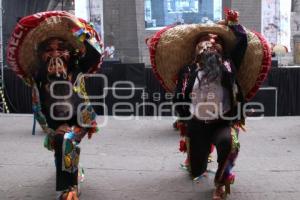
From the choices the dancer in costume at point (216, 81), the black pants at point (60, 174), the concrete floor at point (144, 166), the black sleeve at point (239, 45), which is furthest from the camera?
the concrete floor at point (144, 166)

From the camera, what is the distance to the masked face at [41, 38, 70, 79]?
14.5 feet

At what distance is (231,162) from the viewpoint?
177 inches

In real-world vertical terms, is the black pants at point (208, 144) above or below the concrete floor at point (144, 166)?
above

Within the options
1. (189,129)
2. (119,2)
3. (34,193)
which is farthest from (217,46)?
(119,2)

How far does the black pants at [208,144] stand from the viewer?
4414mm

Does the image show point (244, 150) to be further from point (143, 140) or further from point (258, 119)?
point (258, 119)

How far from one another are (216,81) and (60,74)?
4.61 ft

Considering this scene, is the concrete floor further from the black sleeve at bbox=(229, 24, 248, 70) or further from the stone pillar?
the stone pillar

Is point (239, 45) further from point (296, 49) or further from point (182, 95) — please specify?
point (296, 49)

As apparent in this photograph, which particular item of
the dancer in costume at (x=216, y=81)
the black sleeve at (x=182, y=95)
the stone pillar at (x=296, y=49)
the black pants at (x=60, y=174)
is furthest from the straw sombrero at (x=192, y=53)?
the stone pillar at (x=296, y=49)

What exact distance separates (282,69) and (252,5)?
26.5ft

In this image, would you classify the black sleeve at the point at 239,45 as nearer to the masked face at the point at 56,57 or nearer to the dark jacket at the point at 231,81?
the dark jacket at the point at 231,81

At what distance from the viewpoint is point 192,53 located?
5.00m

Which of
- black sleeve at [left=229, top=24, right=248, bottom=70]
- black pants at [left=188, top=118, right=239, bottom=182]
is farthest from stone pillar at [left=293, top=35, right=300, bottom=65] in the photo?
black pants at [left=188, top=118, right=239, bottom=182]
